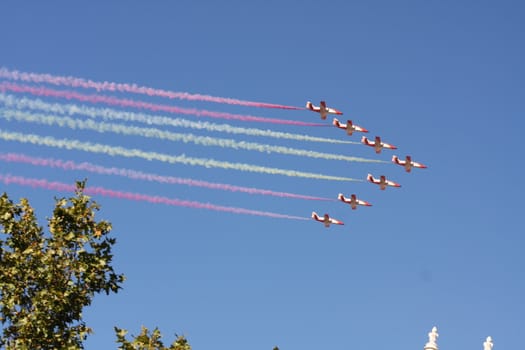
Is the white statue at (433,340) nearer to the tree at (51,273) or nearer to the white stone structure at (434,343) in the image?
the white stone structure at (434,343)

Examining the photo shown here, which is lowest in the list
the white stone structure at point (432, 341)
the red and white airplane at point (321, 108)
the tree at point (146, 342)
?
the tree at point (146, 342)

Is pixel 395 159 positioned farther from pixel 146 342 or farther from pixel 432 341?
pixel 146 342

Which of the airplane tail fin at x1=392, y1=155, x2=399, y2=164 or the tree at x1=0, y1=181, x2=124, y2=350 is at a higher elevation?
the airplane tail fin at x1=392, y1=155, x2=399, y2=164

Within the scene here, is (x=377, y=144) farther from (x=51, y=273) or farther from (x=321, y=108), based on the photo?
(x=51, y=273)

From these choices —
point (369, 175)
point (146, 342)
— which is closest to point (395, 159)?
point (369, 175)

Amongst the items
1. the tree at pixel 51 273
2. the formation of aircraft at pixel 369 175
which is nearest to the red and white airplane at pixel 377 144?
the formation of aircraft at pixel 369 175

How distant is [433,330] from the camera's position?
138 metres

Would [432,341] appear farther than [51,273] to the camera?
Yes

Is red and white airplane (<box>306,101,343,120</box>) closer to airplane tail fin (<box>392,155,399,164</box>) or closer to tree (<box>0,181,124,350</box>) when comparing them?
airplane tail fin (<box>392,155,399,164</box>)

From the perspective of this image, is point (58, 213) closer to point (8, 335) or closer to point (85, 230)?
point (85, 230)

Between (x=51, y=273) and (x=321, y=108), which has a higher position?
(x=321, y=108)

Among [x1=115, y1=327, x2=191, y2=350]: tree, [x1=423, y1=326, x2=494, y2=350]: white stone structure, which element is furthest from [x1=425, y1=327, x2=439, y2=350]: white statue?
[x1=115, y1=327, x2=191, y2=350]: tree

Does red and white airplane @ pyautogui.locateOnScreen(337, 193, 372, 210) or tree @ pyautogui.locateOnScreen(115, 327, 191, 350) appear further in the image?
red and white airplane @ pyautogui.locateOnScreen(337, 193, 372, 210)

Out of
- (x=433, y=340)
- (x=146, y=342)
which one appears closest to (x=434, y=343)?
(x=433, y=340)
